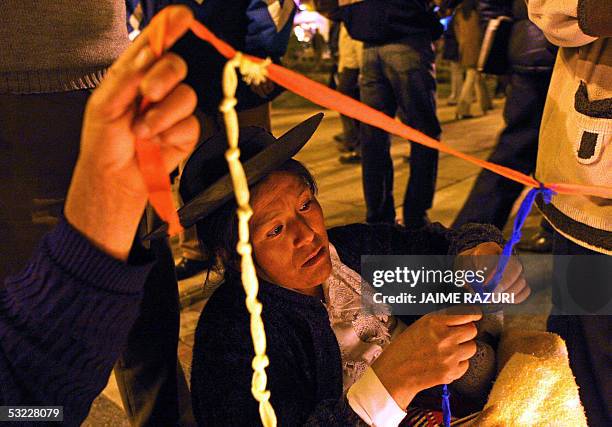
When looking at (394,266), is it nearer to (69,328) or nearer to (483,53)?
(69,328)

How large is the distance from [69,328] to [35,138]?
2.77 ft

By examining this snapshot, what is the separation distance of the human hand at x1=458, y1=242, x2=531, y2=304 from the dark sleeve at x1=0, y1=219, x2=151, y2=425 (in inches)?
38.8

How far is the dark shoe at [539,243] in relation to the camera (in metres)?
3.35

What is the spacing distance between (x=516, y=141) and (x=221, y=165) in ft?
5.17

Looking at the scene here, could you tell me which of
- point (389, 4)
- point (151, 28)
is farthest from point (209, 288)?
point (389, 4)

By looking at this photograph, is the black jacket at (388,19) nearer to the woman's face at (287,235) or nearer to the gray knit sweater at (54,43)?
the gray knit sweater at (54,43)

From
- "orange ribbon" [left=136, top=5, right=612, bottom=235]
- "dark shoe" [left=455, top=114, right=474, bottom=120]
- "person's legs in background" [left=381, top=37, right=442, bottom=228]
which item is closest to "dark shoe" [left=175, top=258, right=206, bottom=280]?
"person's legs in background" [left=381, top=37, right=442, bottom=228]

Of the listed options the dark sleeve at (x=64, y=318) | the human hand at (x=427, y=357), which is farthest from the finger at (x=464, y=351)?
the dark sleeve at (x=64, y=318)

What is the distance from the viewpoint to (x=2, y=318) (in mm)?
877

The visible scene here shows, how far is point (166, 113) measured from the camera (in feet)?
2.40

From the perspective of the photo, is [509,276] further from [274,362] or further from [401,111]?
[401,111]

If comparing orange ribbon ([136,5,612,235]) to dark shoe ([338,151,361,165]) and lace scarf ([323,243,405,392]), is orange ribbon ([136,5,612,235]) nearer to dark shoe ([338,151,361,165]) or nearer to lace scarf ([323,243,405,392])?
lace scarf ([323,243,405,392])

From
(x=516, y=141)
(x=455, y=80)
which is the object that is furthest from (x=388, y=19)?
(x=455, y=80)

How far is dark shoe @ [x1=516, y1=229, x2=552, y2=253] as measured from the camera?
11.0ft
